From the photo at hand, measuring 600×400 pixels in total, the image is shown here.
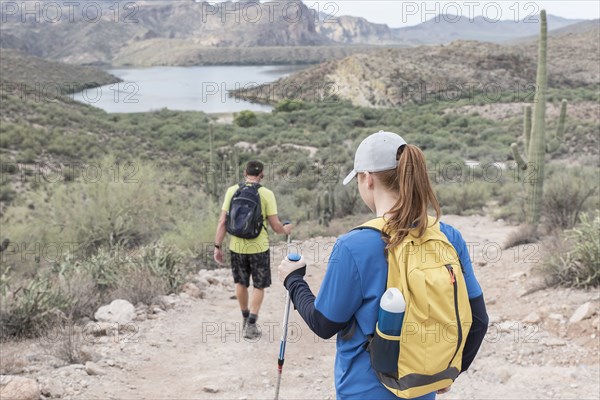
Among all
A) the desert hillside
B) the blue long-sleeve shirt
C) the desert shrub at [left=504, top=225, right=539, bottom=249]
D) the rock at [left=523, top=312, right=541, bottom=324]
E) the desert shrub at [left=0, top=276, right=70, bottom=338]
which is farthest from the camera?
the desert hillside

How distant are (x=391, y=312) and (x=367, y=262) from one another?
0.65 feet

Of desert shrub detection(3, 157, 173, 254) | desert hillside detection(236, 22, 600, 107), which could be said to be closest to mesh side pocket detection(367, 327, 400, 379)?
desert shrub detection(3, 157, 173, 254)

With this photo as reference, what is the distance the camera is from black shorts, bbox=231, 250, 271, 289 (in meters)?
5.51

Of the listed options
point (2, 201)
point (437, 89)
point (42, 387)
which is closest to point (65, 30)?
point (437, 89)

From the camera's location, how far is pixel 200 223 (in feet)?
32.6

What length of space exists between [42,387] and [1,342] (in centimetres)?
138

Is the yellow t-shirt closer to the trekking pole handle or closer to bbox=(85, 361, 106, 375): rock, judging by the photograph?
bbox=(85, 361, 106, 375): rock

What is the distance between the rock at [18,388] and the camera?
3959mm

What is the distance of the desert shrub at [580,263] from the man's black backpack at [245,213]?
350 cm

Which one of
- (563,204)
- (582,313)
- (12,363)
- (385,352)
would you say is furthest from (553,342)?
(563,204)

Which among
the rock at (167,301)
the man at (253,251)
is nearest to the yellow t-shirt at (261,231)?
the man at (253,251)

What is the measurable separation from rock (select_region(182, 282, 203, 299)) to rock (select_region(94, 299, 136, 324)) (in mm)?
1056

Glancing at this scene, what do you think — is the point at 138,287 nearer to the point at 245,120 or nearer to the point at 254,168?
the point at 254,168

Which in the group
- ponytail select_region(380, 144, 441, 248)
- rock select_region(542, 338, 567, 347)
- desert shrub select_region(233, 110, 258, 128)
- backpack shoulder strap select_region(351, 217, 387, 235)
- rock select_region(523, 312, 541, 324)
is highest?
desert shrub select_region(233, 110, 258, 128)
